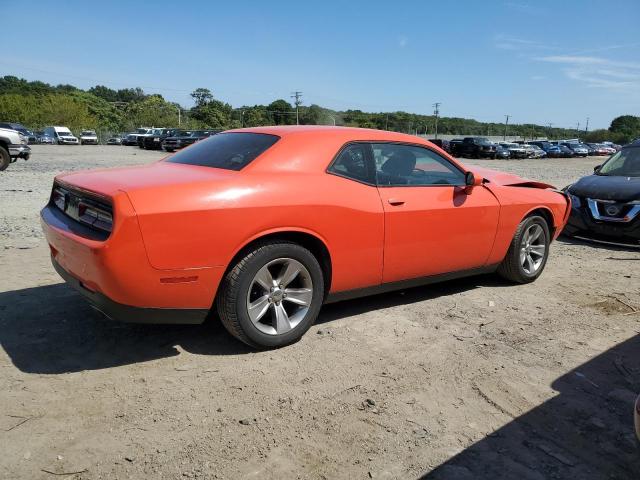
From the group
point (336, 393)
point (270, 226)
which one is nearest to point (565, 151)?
point (270, 226)

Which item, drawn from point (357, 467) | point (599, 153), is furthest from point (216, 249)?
point (599, 153)

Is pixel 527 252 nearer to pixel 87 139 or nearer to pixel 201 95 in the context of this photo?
pixel 87 139

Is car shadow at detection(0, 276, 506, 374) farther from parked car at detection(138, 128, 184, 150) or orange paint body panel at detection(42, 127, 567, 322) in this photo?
parked car at detection(138, 128, 184, 150)

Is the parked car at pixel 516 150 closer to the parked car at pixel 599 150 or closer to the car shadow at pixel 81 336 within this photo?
the parked car at pixel 599 150

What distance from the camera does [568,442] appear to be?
257 cm

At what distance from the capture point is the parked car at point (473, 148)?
3862 centimetres

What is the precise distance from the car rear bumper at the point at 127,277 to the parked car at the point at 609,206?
6127mm

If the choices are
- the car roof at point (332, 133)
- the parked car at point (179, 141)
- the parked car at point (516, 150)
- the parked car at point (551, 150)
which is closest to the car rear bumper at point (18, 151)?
the car roof at point (332, 133)

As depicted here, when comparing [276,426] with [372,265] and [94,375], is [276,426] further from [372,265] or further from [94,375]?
[372,265]

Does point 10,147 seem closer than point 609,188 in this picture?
No

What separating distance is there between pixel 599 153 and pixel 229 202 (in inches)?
2469

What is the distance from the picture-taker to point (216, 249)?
3117 mm

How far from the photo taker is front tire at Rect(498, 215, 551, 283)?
506 cm

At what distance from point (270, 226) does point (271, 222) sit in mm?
27
